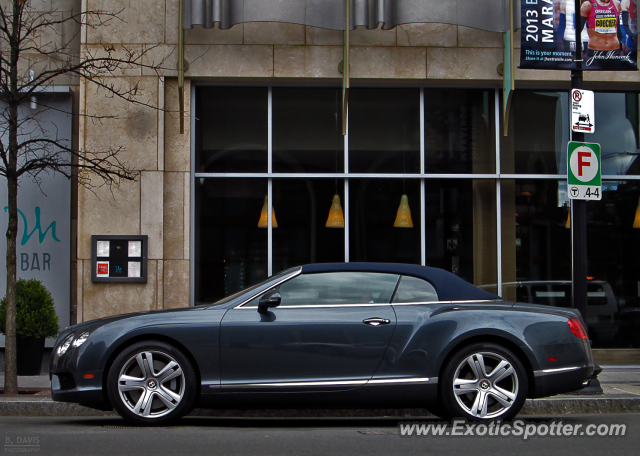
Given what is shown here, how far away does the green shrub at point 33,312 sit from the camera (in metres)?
10.7

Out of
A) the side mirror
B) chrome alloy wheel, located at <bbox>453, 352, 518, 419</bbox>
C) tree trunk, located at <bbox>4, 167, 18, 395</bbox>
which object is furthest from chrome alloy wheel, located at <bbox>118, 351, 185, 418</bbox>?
tree trunk, located at <bbox>4, 167, 18, 395</bbox>

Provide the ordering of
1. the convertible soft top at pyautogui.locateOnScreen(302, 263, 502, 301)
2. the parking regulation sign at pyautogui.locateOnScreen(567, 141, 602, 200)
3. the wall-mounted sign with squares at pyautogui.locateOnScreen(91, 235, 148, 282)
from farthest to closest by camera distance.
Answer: the wall-mounted sign with squares at pyautogui.locateOnScreen(91, 235, 148, 282), the parking regulation sign at pyautogui.locateOnScreen(567, 141, 602, 200), the convertible soft top at pyautogui.locateOnScreen(302, 263, 502, 301)

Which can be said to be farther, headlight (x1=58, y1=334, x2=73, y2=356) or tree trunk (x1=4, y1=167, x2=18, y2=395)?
tree trunk (x1=4, y1=167, x2=18, y2=395)

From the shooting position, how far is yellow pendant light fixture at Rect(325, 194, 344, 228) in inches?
465

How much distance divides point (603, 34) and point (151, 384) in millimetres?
7328

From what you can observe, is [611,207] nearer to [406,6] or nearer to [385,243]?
[385,243]

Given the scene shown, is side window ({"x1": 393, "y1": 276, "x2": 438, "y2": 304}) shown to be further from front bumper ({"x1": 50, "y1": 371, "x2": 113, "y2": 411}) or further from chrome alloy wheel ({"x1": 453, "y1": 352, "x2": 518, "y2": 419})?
front bumper ({"x1": 50, "y1": 371, "x2": 113, "y2": 411})

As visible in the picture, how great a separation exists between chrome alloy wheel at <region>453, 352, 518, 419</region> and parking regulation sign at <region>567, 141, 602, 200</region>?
3.35 m

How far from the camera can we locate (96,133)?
37.2 ft

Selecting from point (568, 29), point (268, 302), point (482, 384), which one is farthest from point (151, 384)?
point (568, 29)

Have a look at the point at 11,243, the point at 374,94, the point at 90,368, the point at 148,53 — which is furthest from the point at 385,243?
the point at 90,368

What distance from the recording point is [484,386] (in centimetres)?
638

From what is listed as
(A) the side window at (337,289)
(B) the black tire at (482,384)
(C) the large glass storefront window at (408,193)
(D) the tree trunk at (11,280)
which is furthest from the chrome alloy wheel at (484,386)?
(C) the large glass storefront window at (408,193)

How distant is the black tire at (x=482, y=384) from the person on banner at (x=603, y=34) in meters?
5.08
